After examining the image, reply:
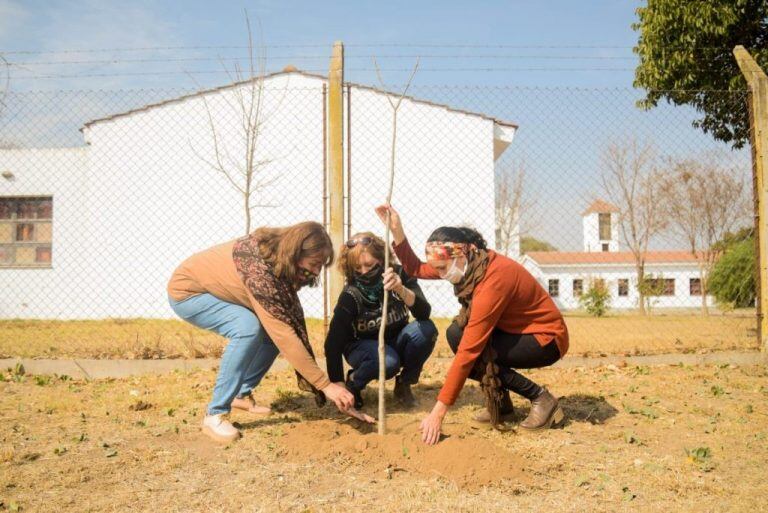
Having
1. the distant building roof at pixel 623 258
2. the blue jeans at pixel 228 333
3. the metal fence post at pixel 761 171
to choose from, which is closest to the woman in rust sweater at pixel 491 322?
the blue jeans at pixel 228 333

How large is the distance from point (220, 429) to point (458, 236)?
160cm

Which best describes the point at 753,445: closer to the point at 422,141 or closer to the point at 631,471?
the point at 631,471

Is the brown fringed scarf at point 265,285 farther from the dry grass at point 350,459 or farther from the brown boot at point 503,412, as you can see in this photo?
the brown boot at point 503,412

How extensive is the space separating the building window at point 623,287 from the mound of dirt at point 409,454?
2422cm

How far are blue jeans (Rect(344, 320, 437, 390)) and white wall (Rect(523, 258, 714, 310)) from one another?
19780mm

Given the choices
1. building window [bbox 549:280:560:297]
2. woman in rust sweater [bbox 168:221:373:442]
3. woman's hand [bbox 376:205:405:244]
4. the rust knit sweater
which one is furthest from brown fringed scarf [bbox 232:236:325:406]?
building window [bbox 549:280:560:297]

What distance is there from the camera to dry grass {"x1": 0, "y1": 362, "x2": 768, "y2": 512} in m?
2.33

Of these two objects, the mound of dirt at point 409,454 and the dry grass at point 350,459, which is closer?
the dry grass at point 350,459

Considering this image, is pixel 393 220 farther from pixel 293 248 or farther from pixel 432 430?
pixel 432 430

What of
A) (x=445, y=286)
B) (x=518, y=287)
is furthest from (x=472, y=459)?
(x=445, y=286)

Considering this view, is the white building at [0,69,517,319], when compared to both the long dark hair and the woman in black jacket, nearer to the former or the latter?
the woman in black jacket

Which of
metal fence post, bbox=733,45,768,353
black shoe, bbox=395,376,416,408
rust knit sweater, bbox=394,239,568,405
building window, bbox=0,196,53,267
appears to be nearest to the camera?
rust knit sweater, bbox=394,239,568,405

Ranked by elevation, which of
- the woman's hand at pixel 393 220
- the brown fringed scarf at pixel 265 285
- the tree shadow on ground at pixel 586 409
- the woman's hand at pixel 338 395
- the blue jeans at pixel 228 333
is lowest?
the tree shadow on ground at pixel 586 409

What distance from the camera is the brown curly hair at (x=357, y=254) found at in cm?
343
